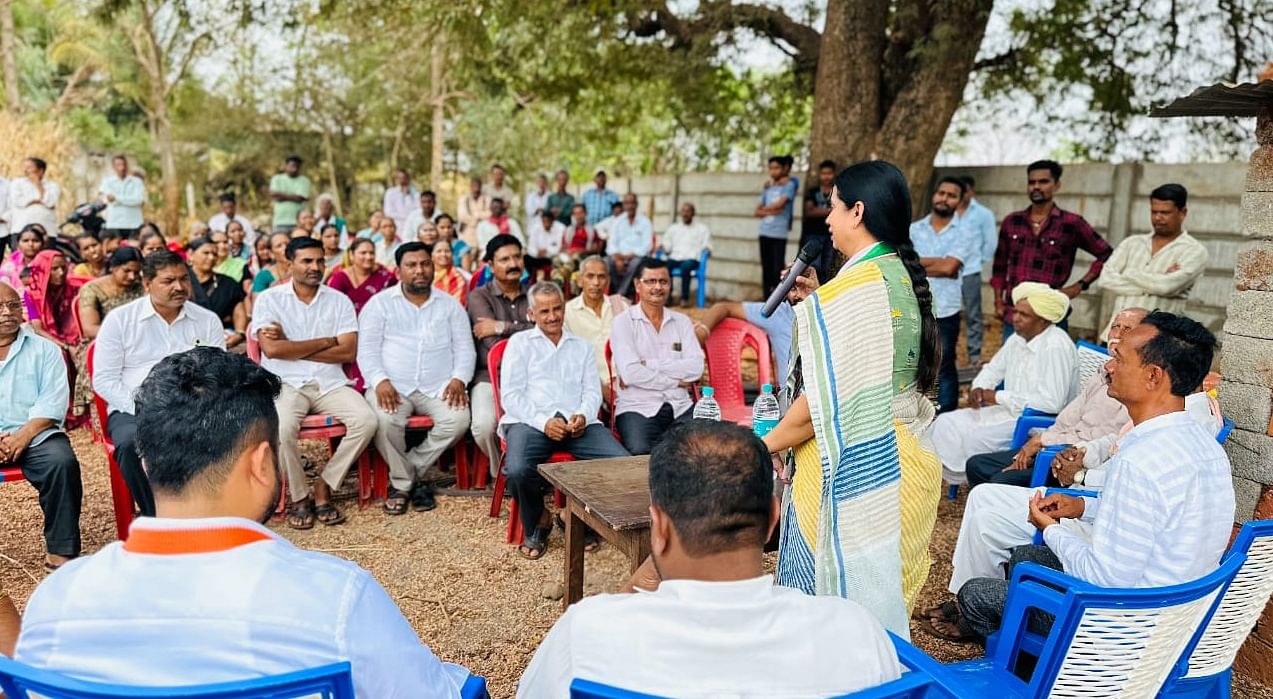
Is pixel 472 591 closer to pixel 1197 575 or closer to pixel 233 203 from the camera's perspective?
pixel 1197 575

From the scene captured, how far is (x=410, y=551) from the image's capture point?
4.39 meters

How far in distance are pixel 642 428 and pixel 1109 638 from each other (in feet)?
9.68

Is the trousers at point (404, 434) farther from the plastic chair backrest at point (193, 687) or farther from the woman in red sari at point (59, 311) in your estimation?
the plastic chair backrest at point (193, 687)

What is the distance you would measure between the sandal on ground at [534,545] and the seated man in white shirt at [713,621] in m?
2.69

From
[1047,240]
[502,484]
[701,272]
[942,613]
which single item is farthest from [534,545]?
[701,272]

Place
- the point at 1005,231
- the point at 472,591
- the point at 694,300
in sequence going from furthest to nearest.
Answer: the point at 694,300 < the point at 1005,231 < the point at 472,591

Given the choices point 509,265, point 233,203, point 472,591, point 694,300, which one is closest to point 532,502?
point 472,591

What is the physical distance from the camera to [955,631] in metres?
3.53

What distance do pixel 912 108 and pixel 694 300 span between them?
5431 millimetres

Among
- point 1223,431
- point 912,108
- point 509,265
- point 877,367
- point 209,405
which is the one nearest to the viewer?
point 209,405

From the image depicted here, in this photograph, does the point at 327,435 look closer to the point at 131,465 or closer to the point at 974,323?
the point at 131,465

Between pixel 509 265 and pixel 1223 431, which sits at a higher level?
pixel 509 265

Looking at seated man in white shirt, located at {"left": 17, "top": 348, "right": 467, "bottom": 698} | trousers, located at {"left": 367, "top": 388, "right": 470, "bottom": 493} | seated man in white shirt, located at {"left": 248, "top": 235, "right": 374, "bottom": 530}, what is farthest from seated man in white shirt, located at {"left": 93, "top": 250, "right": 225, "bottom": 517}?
seated man in white shirt, located at {"left": 17, "top": 348, "right": 467, "bottom": 698}

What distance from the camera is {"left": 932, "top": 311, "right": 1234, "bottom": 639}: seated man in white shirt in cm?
230
